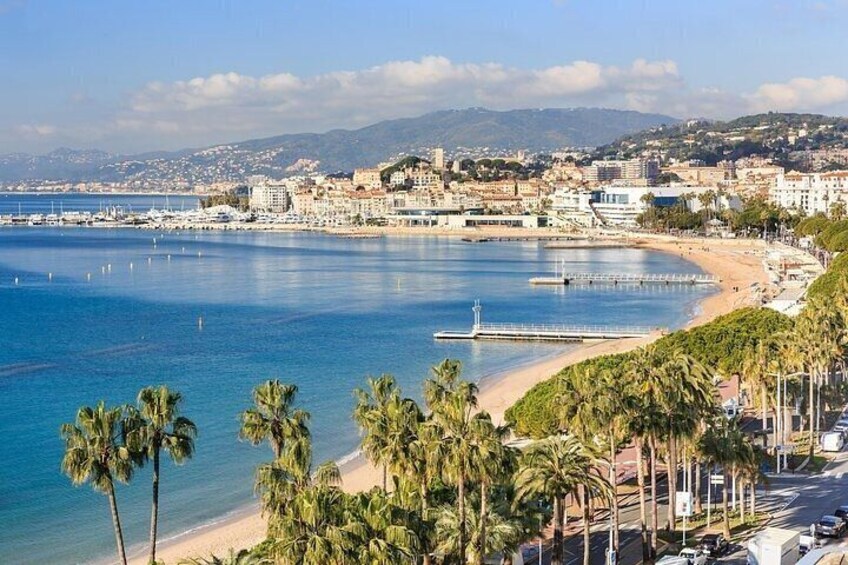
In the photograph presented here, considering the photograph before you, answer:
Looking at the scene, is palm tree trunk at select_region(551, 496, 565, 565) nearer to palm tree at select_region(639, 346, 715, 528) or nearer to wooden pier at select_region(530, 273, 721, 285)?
palm tree at select_region(639, 346, 715, 528)

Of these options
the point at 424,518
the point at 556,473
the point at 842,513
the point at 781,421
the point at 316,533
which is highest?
the point at 316,533

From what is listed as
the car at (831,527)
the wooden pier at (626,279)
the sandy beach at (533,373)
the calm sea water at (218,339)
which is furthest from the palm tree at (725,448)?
the wooden pier at (626,279)

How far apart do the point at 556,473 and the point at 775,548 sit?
4475 millimetres

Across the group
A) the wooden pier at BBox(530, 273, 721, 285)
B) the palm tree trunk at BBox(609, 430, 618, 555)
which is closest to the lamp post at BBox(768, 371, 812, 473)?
the palm tree trunk at BBox(609, 430, 618, 555)

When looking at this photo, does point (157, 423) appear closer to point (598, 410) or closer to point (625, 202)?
point (598, 410)

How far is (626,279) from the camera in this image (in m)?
102

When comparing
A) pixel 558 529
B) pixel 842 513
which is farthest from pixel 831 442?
pixel 558 529

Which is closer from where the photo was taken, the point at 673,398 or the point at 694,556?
the point at 694,556

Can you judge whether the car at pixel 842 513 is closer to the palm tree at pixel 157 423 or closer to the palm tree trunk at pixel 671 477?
the palm tree trunk at pixel 671 477

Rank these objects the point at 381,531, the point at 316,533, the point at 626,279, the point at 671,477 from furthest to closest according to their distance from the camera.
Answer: the point at 626,279 < the point at 671,477 < the point at 381,531 < the point at 316,533

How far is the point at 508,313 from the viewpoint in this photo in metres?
77.4

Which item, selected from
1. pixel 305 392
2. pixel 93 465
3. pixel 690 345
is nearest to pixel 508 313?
pixel 305 392

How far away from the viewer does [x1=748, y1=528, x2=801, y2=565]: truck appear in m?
20.0

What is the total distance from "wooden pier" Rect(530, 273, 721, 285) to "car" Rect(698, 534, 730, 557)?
75314 mm
